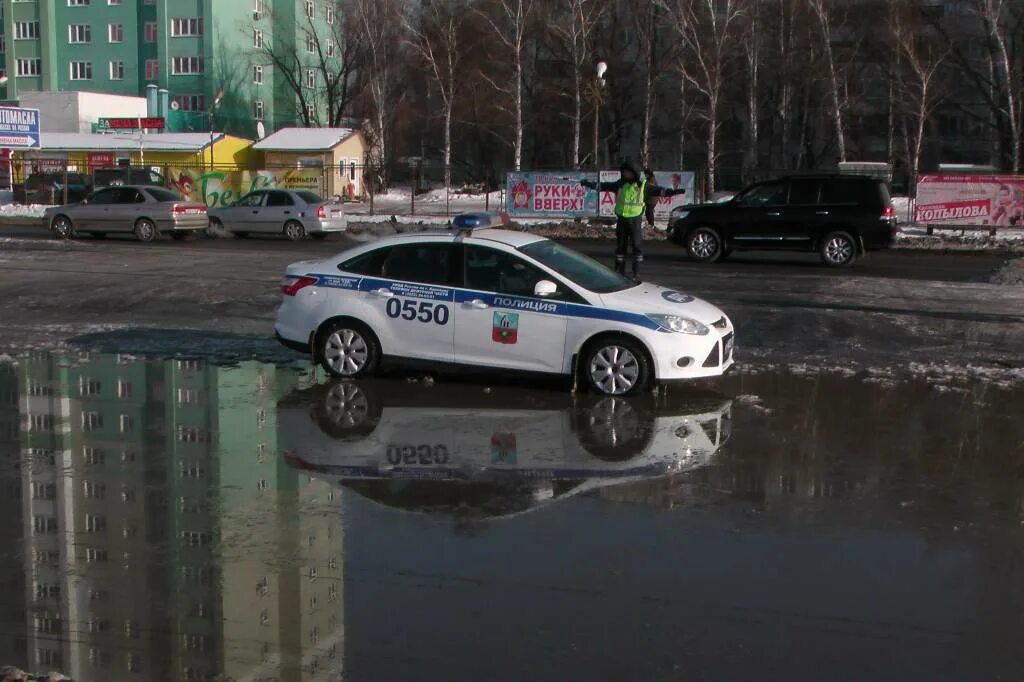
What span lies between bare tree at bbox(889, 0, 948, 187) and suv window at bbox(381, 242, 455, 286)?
148ft

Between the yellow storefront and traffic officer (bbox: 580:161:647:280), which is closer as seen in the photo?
traffic officer (bbox: 580:161:647:280)

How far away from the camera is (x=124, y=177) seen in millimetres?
47000

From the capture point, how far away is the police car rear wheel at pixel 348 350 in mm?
11133

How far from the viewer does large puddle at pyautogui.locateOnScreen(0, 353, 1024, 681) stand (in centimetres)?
512

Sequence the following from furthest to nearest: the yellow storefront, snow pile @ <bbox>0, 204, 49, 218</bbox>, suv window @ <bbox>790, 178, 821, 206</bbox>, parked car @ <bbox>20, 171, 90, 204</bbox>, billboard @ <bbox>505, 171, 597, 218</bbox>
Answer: the yellow storefront → parked car @ <bbox>20, 171, 90, 204</bbox> → snow pile @ <bbox>0, 204, 49, 218</bbox> → billboard @ <bbox>505, 171, 597, 218</bbox> → suv window @ <bbox>790, 178, 821, 206</bbox>

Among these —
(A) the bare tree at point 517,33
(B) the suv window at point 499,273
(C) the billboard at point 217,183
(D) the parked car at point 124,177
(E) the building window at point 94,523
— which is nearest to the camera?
(E) the building window at point 94,523

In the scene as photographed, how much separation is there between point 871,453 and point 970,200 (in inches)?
932

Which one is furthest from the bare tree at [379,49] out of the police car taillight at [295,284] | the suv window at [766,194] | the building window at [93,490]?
the building window at [93,490]

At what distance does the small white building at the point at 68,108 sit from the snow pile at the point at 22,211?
75.4 feet

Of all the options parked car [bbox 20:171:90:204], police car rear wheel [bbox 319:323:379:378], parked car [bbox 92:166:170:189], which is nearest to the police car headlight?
police car rear wheel [bbox 319:323:379:378]

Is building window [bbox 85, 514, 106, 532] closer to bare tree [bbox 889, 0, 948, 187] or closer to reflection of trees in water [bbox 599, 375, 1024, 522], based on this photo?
reflection of trees in water [bbox 599, 375, 1024, 522]

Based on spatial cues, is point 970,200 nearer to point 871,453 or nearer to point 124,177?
point 871,453

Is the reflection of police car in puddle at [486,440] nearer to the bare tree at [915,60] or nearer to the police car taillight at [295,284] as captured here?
the police car taillight at [295,284]

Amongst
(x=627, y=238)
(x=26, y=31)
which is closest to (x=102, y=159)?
(x=26, y=31)
